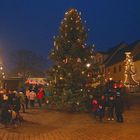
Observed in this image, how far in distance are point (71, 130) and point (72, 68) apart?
1122 cm

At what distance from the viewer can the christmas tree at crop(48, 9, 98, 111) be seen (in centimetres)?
3103

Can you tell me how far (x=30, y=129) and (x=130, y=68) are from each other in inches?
1774


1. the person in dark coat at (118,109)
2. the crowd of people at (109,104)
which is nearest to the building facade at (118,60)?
the crowd of people at (109,104)

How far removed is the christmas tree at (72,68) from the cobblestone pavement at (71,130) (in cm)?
449

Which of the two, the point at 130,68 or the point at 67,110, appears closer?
the point at 67,110

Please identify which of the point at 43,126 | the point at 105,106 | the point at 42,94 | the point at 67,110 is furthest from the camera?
the point at 42,94

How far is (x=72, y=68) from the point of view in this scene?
31.3m

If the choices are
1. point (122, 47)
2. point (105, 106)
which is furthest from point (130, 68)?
point (105, 106)

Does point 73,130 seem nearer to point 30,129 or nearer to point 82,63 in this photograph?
point 30,129

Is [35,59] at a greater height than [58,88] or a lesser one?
greater

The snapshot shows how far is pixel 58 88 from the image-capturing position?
3222cm

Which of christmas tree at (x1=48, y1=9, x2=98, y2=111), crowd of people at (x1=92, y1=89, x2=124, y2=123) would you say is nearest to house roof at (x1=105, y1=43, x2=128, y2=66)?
christmas tree at (x1=48, y1=9, x2=98, y2=111)

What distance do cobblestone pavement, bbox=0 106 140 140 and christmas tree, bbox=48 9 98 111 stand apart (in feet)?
14.7

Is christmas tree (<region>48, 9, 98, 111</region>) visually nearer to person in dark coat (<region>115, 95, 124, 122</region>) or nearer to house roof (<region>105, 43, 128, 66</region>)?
person in dark coat (<region>115, 95, 124, 122</region>)
